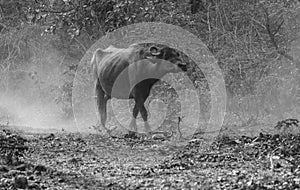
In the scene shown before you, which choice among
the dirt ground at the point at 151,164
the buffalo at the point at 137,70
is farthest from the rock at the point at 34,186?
the buffalo at the point at 137,70

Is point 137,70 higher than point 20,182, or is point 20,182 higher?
point 137,70

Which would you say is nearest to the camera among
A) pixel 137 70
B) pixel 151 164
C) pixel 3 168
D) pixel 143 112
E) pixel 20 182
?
pixel 20 182

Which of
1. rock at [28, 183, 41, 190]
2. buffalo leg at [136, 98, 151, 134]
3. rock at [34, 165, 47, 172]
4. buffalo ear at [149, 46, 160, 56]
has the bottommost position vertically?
rock at [28, 183, 41, 190]

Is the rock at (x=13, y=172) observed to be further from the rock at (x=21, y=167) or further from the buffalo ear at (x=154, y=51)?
the buffalo ear at (x=154, y=51)

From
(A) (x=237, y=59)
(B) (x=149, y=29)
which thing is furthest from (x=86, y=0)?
(A) (x=237, y=59)

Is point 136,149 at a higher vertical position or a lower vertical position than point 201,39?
lower

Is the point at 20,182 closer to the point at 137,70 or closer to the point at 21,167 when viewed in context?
the point at 21,167

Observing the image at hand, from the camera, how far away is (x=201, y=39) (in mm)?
13766

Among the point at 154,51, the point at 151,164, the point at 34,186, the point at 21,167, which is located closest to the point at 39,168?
the point at 21,167

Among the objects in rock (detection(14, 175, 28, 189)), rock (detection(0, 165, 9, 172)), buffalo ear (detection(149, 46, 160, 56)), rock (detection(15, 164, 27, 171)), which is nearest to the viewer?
rock (detection(14, 175, 28, 189))

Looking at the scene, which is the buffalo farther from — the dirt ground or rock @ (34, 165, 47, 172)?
rock @ (34, 165, 47, 172)

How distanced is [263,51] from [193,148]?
14.5 feet

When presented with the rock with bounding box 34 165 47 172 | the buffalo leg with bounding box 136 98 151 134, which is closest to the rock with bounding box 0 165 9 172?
the rock with bounding box 34 165 47 172

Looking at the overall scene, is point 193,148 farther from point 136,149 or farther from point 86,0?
point 86,0
